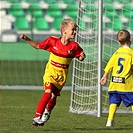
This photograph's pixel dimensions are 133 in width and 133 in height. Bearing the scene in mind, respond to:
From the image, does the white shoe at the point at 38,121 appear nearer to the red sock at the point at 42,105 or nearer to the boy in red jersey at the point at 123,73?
the red sock at the point at 42,105

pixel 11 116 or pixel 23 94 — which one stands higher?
pixel 11 116

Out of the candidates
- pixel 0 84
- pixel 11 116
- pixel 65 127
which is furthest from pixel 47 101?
pixel 0 84

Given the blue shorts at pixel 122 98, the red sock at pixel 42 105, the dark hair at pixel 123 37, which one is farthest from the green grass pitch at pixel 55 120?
the dark hair at pixel 123 37

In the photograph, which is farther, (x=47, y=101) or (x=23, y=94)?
(x=23, y=94)

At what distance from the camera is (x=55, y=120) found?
10.2m

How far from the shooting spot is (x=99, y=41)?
11070mm

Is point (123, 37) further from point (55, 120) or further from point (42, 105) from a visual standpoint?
point (55, 120)

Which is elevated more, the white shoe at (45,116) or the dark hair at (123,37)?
the dark hair at (123,37)

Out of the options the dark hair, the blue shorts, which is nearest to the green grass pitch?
the blue shorts

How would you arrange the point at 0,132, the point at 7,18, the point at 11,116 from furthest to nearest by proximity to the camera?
the point at 7,18 < the point at 11,116 < the point at 0,132

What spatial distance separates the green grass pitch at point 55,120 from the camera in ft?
29.0

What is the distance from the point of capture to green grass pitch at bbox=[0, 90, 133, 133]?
8.85 metres

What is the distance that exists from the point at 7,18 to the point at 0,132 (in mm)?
20097

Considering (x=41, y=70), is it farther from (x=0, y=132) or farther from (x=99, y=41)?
(x=0, y=132)
